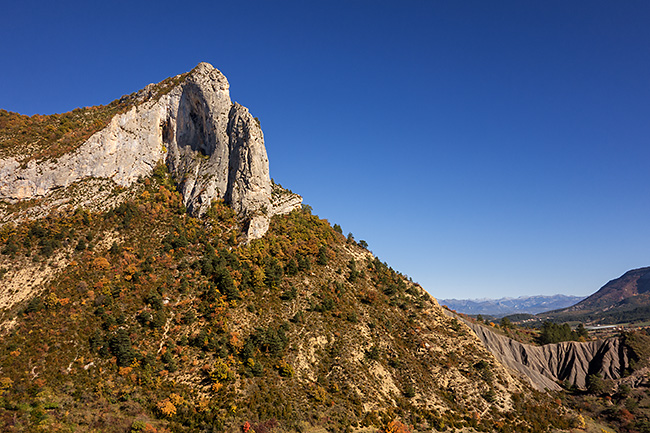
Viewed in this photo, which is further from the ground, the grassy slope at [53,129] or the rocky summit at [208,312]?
the grassy slope at [53,129]

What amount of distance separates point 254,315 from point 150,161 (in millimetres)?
56495

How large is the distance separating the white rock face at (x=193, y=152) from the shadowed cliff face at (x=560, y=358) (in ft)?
229

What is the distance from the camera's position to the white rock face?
265ft

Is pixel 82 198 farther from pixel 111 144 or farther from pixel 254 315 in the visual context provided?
pixel 254 315

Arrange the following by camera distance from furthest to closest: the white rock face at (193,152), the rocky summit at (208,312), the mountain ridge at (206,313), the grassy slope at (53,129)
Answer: the white rock face at (193,152) < the grassy slope at (53,129) < the rocky summit at (208,312) < the mountain ridge at (206,313)

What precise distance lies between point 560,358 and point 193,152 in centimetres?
11710

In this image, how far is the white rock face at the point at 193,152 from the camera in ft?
265

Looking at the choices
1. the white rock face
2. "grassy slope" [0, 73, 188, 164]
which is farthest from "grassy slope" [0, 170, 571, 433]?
"grassy slope" [0, 73, 188, 164]

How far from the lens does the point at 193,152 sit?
9250 centimetres

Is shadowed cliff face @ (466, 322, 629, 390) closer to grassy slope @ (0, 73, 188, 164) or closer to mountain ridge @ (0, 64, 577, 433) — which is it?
mountain ridge @ (0, 64, 577, 433)

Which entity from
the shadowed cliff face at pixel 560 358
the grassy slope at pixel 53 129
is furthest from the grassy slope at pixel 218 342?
the grassy slope at pixel 53 129

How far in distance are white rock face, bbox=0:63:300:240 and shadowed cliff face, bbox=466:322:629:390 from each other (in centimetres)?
6976

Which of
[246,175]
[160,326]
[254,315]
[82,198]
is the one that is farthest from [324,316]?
[82,198]

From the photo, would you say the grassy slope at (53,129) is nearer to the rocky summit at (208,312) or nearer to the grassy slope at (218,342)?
the rocky summit at (208,312)
